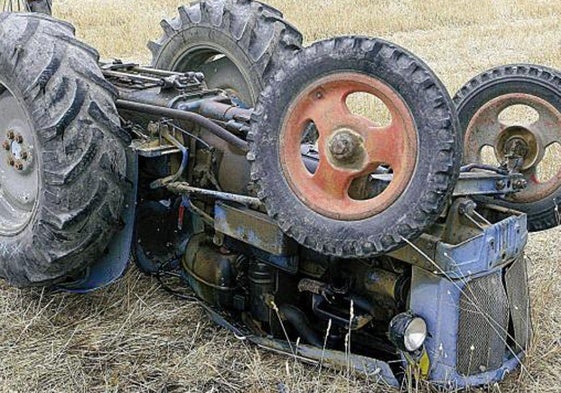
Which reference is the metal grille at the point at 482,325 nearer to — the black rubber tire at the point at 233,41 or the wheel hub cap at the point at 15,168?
the black rubber tire at the point at 233,41

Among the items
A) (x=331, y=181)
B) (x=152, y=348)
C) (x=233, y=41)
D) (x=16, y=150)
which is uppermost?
(x=233, y=41)

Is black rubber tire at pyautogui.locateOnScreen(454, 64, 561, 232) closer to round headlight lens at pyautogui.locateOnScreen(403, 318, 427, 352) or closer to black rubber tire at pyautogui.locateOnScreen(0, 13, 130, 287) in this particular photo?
round headlight lens at pyautogui.locateOnScreen(403, 318, 427, 352)

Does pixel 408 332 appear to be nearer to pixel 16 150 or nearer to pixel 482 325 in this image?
pixel 482 325

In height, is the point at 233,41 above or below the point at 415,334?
above

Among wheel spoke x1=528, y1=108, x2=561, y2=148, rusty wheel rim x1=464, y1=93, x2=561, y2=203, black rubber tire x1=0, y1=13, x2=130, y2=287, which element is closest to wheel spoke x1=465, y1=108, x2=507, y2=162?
rusty wheel rim x1=464, y1=93, x2=561, y2=203

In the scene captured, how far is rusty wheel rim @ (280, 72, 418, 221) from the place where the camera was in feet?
9.71

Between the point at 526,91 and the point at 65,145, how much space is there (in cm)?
216

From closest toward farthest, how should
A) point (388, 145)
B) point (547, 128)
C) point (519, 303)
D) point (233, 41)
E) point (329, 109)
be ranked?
point (388, 145)
point (329, 109)
point (519, 303)
point (547, 128)
point (233, 41)

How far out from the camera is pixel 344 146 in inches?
121

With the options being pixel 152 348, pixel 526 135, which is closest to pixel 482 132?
pixel 526 135

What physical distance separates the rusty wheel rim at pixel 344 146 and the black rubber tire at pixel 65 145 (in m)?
1.00

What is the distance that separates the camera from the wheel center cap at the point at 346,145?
3.08 m

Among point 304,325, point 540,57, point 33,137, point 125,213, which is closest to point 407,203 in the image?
point 304,325

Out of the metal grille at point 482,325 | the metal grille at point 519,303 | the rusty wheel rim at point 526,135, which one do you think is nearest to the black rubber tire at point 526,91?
the rusty wheel rim at point 526,135
